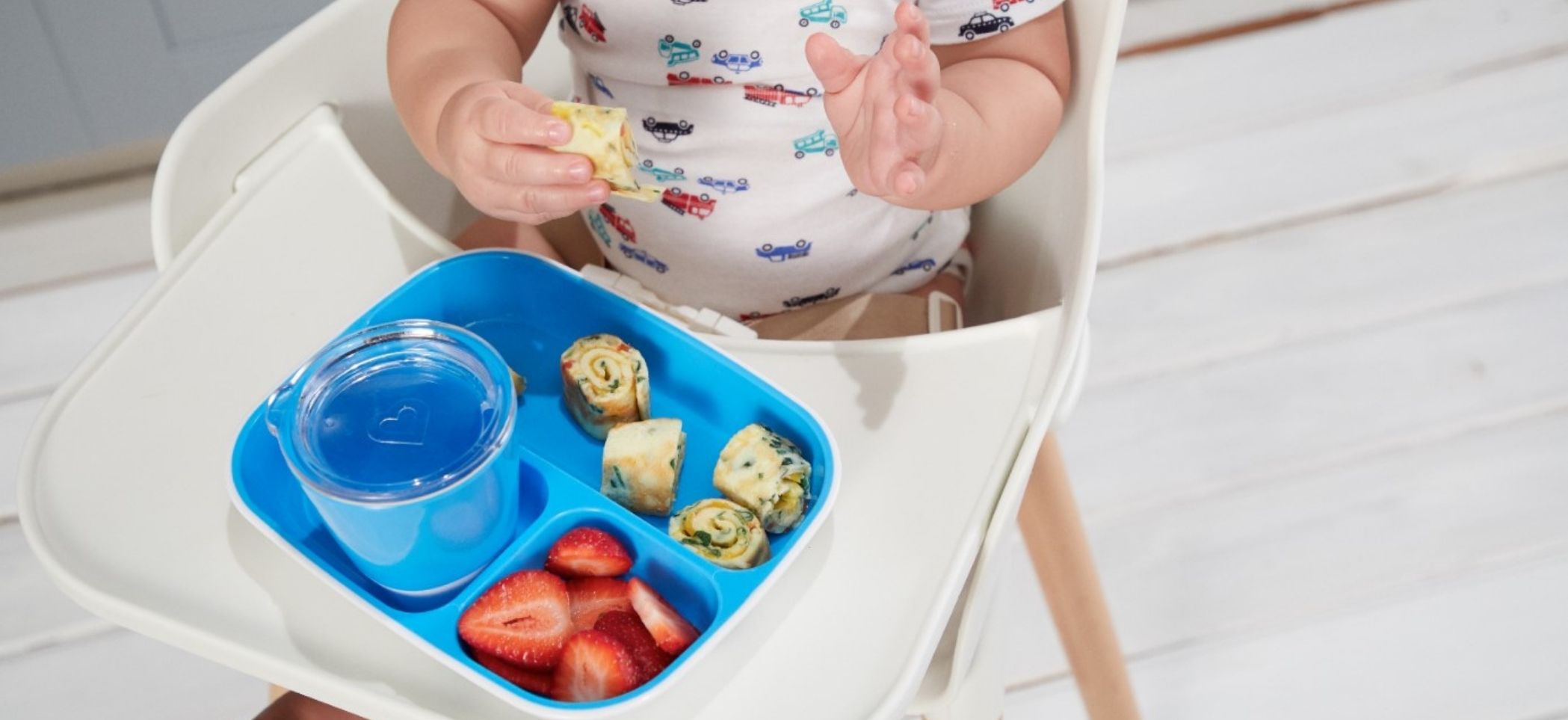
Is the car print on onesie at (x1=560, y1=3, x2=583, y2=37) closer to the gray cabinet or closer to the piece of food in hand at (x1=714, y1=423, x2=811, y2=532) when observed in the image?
the piece of food in hand at (x1=714, y1=423, x2=811, y2=532)

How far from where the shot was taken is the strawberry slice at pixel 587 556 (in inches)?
21.2

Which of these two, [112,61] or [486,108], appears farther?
[112,61]

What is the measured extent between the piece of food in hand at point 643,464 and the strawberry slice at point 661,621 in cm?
4

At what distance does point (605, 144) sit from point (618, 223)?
0.26 m

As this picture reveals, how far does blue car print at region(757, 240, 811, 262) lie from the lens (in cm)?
76

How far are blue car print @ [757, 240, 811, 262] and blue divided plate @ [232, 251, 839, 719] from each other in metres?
0.15

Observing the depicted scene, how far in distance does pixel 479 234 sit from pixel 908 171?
1.16 feet

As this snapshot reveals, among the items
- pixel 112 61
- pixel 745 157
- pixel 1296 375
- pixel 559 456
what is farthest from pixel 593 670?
pixel 112 61

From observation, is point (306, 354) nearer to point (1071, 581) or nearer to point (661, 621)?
point (661, 621)

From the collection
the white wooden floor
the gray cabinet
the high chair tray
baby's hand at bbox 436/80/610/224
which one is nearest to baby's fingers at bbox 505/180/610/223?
baby's hand at bbox 436/80/610/224

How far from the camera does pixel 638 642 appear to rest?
516 mm

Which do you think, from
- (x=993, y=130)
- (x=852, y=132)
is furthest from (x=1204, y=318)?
(x=852, y=132)

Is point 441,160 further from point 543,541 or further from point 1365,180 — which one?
point 1365,180

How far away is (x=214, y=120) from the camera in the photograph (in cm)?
67
